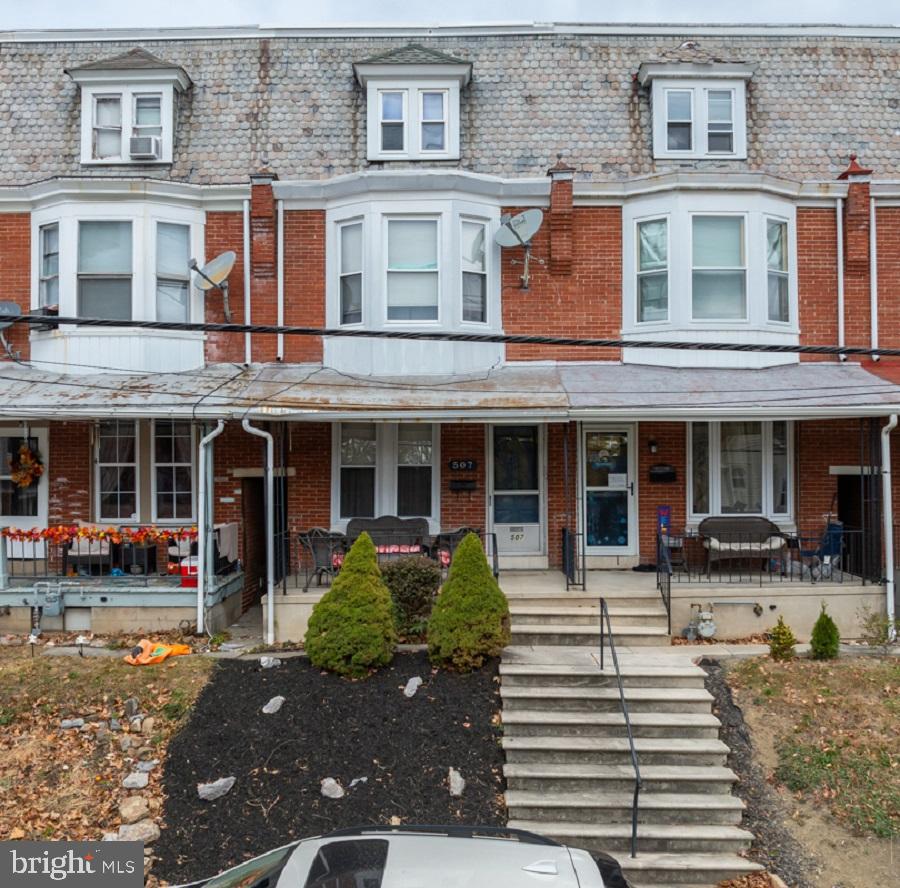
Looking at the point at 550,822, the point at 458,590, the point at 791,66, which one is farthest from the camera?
the point at 791,66

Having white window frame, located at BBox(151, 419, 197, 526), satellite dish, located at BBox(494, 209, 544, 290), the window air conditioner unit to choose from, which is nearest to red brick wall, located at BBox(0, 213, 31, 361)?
the window air conditioner unit

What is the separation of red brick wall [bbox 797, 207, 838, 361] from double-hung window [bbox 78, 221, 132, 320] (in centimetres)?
1079

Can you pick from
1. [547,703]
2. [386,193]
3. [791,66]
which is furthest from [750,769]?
[791,66]

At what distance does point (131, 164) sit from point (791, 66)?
11.7 meters

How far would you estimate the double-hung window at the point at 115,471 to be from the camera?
12.4 meters

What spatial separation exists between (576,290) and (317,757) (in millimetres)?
8159

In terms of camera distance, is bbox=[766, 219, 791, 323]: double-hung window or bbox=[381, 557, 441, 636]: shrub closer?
bbox=[381, 557, 441, 636]: shrub

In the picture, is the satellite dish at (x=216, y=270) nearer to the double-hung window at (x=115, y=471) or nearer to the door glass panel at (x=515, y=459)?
the double-hung window at (x=115, y=471)

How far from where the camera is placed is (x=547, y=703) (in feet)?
26.3

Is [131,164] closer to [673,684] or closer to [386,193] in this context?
[386,193]

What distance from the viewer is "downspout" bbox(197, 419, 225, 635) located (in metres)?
10.3

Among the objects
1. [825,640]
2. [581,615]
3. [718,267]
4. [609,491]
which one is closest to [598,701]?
[581,615]

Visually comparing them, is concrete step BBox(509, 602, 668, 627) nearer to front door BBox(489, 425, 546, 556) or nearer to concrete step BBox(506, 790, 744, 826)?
front door BBox(489, 425, 546, 556)

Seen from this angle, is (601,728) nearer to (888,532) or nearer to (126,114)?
(888,532)
